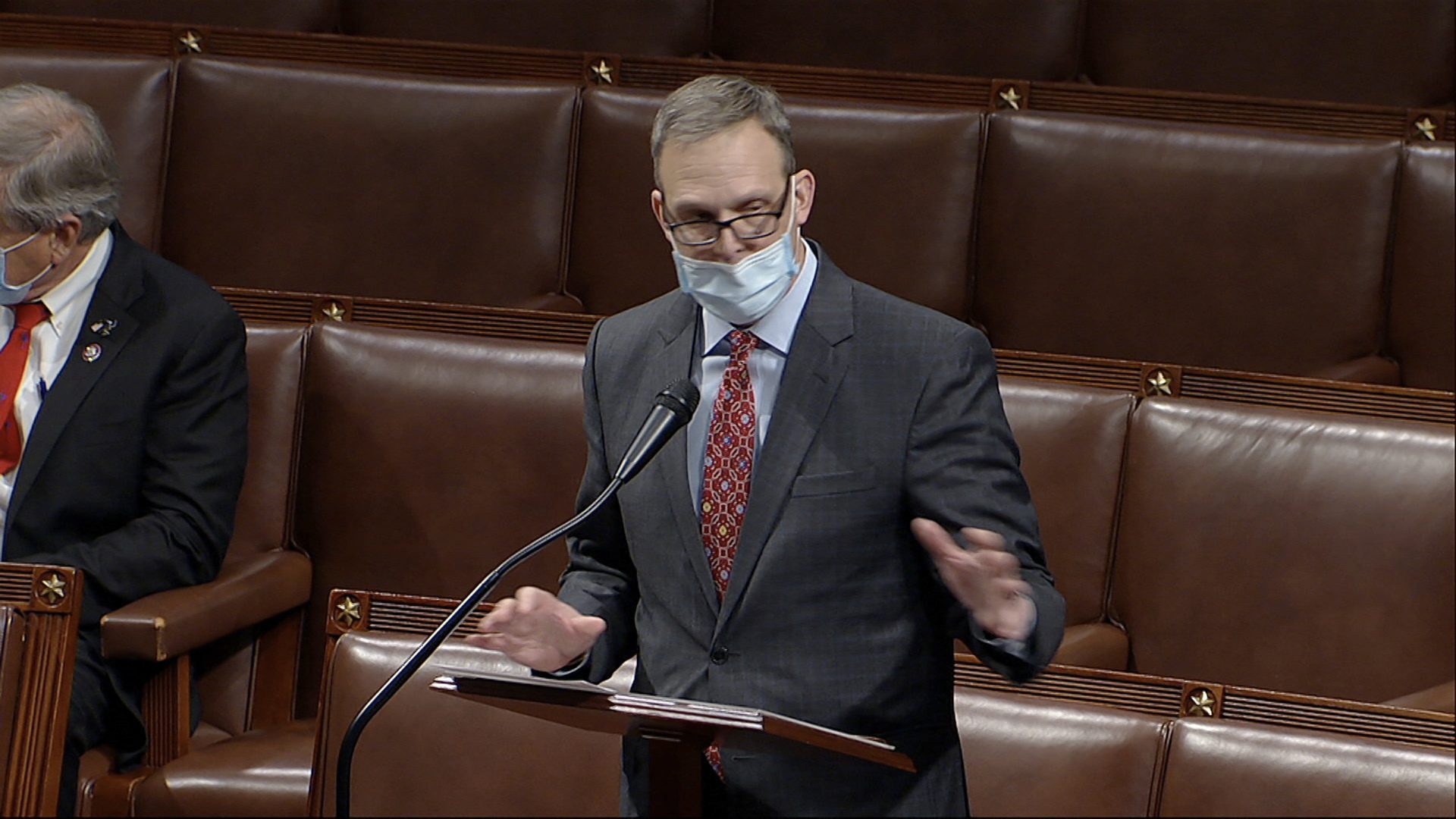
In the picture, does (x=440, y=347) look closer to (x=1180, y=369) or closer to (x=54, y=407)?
(x=54, y=407)

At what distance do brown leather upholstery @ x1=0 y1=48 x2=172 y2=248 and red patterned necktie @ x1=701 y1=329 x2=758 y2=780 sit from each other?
56 cm

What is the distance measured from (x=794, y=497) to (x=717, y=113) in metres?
0.13

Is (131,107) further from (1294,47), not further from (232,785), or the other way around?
(1294,47)

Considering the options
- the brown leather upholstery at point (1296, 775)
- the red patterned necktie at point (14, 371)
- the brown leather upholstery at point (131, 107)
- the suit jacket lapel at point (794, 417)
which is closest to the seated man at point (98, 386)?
the red patterned necktie at point (14, 371)

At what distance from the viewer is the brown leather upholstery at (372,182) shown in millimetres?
1005

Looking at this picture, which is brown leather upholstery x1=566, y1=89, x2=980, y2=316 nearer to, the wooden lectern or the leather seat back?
the leather seat back

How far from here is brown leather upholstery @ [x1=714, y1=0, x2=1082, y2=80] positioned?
113 centimetres

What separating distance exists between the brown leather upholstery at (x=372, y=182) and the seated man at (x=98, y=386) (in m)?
0.16

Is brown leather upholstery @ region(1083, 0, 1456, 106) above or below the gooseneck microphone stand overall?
above

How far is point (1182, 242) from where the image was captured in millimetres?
950

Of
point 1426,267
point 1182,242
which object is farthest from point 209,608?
point 1426,267

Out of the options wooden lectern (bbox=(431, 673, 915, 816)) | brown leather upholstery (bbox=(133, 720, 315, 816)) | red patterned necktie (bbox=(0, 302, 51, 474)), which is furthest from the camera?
red patterned necktie (bbox=(0, 302, 51, 474))

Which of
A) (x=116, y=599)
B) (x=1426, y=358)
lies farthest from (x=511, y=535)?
(x=1426, y=358)

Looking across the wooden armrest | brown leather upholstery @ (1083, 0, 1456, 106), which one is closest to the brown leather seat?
the wooden armrest
